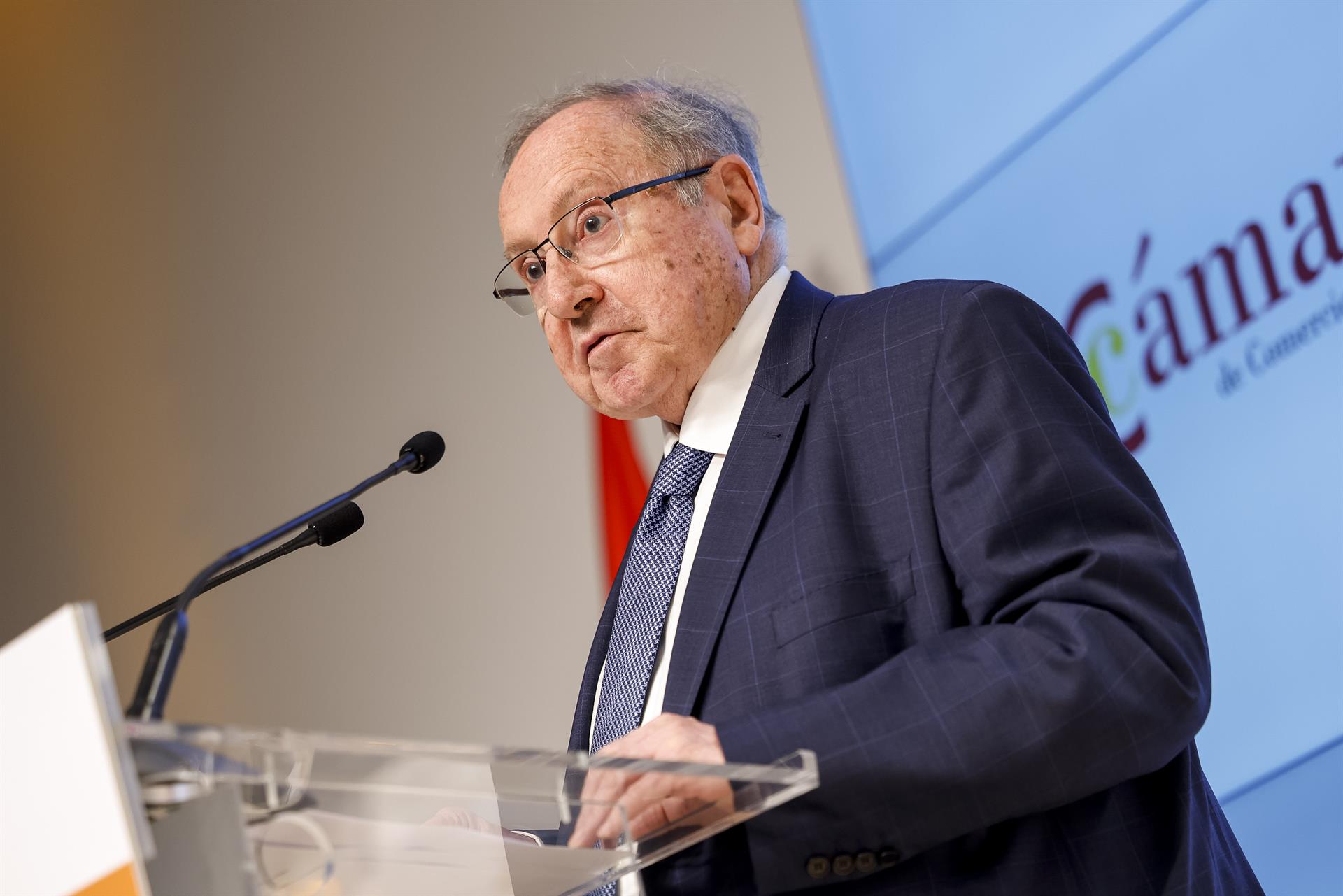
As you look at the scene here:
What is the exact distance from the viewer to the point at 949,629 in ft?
4.52

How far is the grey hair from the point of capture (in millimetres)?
1961

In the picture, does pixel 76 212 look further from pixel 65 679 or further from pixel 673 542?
pixel 65 679

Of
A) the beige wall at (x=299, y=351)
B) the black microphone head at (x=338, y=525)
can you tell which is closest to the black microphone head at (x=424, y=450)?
the black microphone head at (x=338, y=525)

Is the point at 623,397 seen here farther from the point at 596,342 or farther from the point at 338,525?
the point at 338,525

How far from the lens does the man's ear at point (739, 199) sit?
1.97 meters

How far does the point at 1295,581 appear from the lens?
7.25 ft

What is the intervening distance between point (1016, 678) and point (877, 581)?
0.26 meters

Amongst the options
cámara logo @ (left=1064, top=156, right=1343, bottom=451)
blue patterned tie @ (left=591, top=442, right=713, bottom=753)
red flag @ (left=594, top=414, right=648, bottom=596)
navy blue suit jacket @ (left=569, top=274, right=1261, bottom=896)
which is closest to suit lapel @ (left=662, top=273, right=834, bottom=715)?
navy blue suit jacket @ (left=569, top=274, right=1261, bottom=896)

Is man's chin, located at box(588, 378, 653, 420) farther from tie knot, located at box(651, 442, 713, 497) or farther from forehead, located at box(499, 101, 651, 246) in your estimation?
forehead, located at box(499, 101, 651, 246)

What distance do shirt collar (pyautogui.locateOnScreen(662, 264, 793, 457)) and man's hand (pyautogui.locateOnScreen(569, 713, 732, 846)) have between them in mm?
612

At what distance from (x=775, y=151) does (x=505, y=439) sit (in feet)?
4.15

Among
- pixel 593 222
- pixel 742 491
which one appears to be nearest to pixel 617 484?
pixel 593 222

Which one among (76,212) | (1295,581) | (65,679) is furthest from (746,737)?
(76,212)

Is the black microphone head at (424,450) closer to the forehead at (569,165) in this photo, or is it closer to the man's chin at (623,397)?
the man's chin at (623,397)
